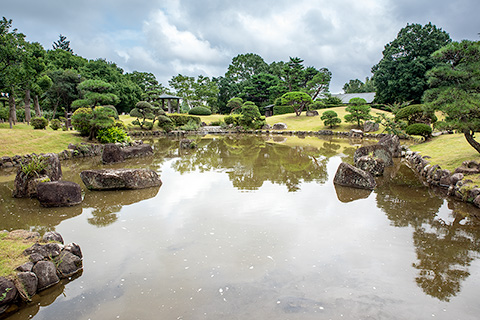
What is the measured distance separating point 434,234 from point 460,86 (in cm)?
577

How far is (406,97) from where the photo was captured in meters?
33.6

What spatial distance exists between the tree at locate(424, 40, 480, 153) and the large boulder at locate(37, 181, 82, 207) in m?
10.8

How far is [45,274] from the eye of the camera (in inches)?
155

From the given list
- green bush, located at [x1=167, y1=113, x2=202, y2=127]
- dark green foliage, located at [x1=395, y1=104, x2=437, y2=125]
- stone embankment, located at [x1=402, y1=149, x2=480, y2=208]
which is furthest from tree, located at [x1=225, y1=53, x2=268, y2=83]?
stone embankment, located at [x1=402, y1=149, x2=480, y2=208]

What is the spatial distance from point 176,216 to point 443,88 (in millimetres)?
9054

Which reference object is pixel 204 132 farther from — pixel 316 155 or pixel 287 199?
pixel 287 199

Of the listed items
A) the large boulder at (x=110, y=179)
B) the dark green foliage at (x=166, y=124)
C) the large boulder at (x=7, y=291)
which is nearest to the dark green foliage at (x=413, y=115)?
the large boulder at (x=110, y=179)

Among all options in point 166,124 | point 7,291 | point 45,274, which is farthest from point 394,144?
point 166,124

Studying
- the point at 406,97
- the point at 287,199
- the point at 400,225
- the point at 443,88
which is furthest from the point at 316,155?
the point at 406,97

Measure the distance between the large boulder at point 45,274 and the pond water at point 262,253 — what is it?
0.45ft

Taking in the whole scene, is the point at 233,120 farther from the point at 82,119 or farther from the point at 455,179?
the point at 455,179

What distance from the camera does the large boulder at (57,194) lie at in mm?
6902

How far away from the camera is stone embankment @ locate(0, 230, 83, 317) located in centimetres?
352

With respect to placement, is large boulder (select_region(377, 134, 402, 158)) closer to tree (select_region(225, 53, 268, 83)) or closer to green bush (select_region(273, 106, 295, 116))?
green bush (select_region(273, 106, 295, 116))
